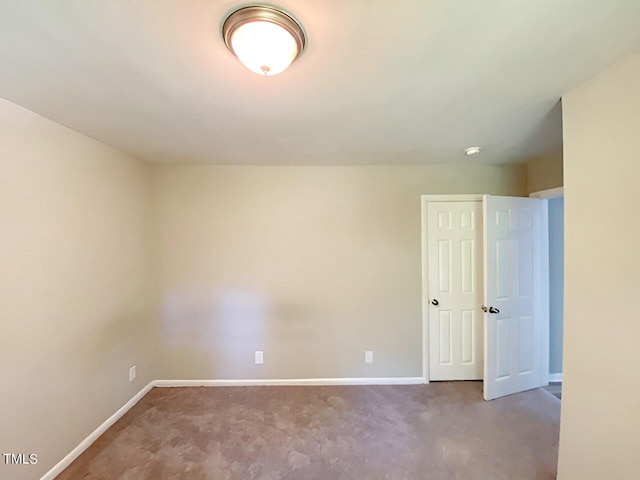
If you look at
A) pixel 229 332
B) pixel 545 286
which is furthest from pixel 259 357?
pixel 545 286

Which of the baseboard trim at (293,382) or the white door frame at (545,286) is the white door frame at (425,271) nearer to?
the baseboard trim at (293,382)

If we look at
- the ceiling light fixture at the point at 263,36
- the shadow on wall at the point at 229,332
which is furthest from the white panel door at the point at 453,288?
the ceiling light fixture at the point at 263,36

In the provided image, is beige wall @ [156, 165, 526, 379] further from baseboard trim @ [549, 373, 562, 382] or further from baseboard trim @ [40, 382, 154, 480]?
baseboard trim @ [549, 373, 562, 382]

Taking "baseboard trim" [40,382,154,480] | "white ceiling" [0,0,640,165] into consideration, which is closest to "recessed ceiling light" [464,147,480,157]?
"white ceiling" [0,0,640,165]

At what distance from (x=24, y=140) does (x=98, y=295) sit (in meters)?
1.21

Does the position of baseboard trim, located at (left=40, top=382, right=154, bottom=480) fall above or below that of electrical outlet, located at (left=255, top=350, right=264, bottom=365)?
below

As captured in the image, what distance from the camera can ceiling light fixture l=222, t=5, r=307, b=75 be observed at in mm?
907

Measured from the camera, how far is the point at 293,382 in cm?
296

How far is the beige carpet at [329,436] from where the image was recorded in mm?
1852

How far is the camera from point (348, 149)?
7.91ft

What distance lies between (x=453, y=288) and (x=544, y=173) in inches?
58.7

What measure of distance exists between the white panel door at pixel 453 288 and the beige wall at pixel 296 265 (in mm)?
174

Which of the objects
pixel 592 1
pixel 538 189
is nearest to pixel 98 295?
pixel 592 1

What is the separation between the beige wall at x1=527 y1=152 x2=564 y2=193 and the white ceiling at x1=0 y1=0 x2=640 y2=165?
704mm
